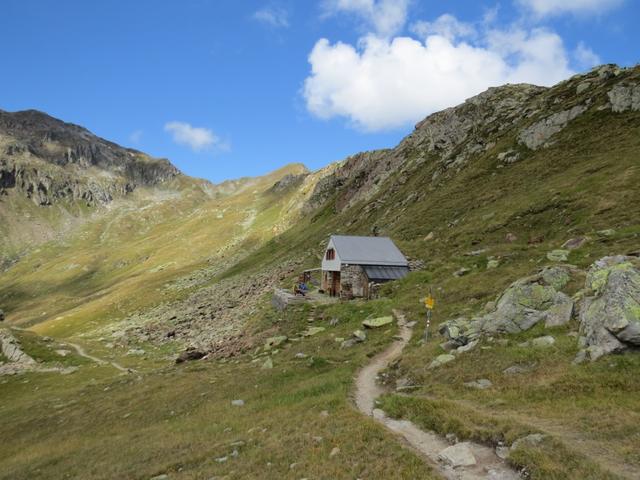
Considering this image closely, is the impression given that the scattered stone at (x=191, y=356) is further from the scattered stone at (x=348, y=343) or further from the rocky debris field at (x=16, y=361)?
the rocky debris field at (x=16, y=361)

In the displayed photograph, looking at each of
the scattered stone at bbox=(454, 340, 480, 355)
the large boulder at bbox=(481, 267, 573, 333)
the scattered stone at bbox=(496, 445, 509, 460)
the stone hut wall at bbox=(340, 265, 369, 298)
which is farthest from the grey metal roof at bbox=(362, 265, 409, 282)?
the scattered stone at bbox=(496, 445, 509, 460)

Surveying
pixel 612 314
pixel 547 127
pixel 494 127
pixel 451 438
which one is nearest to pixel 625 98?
pixel 547 127

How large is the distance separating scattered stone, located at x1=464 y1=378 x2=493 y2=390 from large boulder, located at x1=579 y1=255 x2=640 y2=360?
3739 mm

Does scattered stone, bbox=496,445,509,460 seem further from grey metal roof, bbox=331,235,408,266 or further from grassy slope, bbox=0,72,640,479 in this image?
grey metal roof, bbox=331,235,408,266

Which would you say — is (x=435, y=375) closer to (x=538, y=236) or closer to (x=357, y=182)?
(x=538, y=236)

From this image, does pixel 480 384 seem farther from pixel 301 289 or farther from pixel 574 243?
pixel 301 289

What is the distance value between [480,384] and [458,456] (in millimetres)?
6105

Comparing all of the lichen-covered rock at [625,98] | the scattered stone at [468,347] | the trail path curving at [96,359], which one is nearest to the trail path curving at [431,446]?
the scattered stone at [468,347]

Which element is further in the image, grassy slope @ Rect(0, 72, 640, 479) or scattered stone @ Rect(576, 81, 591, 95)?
scattered stone @ Rect(576, 81, 591, 95)

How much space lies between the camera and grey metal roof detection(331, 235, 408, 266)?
49575mm

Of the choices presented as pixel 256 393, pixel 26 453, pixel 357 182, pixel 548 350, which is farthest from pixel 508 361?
pixel 357 182

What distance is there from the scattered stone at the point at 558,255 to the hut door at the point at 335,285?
23.9 metres

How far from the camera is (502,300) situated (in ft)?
78.4

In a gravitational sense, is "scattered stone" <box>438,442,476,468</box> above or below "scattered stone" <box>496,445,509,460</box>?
below
